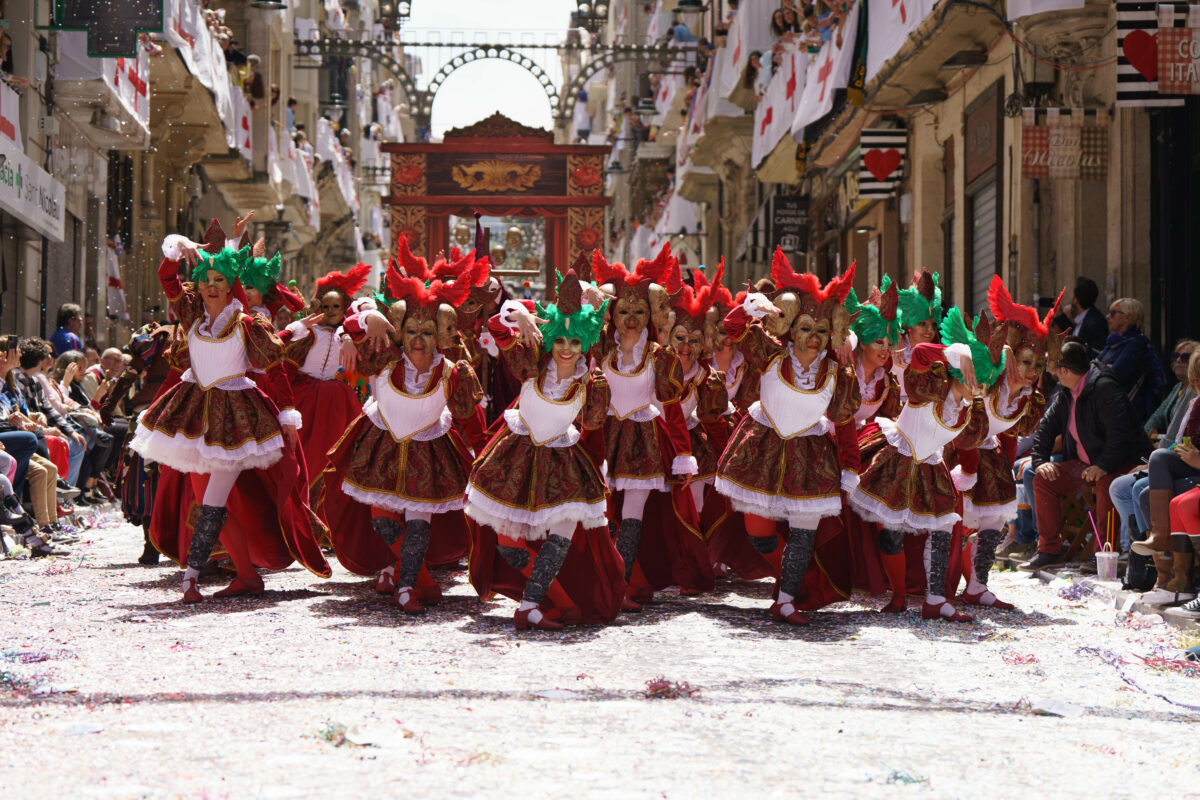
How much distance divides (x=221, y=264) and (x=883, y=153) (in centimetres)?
1330

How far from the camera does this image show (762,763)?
184 inches

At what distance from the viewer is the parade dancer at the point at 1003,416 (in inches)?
329

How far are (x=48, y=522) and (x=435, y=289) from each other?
5.07 m

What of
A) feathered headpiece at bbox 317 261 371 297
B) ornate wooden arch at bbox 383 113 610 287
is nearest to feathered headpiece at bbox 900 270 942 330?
feathered headpiece at bbox 317 261 371 297

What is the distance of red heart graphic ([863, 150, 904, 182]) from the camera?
20172 mm

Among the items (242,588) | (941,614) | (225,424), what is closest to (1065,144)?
(941,614)

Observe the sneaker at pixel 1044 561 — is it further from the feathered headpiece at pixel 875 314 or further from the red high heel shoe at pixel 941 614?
the feathered headpiece at pixel 875 314

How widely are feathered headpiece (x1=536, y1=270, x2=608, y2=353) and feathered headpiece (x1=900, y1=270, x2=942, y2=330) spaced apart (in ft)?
6.36

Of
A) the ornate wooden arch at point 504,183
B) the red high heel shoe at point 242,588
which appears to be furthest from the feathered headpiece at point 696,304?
the ornate wooden arch at point 504,183

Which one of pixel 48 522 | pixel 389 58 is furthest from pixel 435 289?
pixel 389 58

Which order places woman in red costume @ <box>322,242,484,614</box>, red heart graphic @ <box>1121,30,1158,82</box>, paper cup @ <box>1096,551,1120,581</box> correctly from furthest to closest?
red heart graphic @ <box>1121,30,1158,82</box>, paper cup @ <box>1096,551,1120,581</box>, woman in red costume @ <box>322,242,484,614</box>

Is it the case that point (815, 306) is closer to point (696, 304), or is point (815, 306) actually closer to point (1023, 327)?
point (1023, 327)

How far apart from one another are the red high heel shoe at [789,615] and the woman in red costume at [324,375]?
11.3ft

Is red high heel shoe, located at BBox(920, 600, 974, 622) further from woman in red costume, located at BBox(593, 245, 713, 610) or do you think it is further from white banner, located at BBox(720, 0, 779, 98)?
white banner, located at BBox(720, 0, 779, 98)
